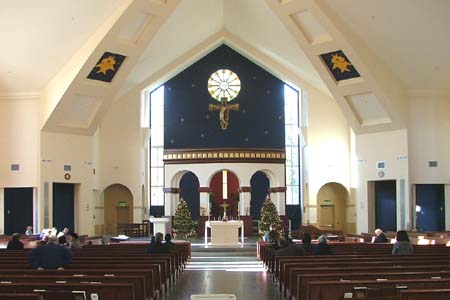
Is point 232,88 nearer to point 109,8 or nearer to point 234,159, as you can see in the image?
point 234,159

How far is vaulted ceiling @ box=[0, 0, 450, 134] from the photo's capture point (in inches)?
720

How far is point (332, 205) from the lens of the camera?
29.6 meters

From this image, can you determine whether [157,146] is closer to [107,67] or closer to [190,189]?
[190,189]

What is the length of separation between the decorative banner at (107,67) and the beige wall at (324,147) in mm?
10715

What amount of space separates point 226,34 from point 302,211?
351 inches

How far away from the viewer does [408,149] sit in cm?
2281

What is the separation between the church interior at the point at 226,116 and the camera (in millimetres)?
19594

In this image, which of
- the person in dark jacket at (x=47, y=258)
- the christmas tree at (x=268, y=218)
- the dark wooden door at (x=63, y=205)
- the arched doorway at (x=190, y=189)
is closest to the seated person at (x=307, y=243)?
the person in dark jacket at (x=47, y=258)

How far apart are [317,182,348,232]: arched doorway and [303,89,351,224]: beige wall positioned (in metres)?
0.52

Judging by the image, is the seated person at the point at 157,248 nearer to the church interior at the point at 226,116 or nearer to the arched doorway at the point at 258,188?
the church interior at the point at 226,116

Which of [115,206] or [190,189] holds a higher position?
[190,189]

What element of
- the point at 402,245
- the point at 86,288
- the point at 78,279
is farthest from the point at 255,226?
the point at 86,288

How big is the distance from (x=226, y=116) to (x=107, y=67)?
9.33 m

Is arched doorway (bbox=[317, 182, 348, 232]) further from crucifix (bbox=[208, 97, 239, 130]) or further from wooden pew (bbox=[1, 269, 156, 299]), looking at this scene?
wooden pew (bbox=[1, 269, 156, 299])
